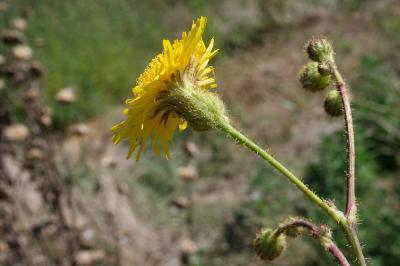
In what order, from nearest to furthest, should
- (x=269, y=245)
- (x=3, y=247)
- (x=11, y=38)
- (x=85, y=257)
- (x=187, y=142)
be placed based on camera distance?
(x=269, y=245)
(x=85, y=257)
(x=3, y=247)
(x=11, y=38)
(x=187, y=142)

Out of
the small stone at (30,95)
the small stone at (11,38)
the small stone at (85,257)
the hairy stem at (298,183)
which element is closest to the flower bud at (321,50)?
the hairy stem at (298,183)

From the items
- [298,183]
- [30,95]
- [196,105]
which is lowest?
[298,183]

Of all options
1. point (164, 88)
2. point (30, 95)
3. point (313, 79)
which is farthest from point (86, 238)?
point (313, 79)

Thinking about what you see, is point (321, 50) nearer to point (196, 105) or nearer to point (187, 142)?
point (196, 105)

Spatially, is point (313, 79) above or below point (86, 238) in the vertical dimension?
below

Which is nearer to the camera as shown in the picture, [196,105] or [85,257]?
[196,105]

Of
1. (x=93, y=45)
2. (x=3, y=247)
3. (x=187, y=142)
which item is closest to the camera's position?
(x=3, y=247)

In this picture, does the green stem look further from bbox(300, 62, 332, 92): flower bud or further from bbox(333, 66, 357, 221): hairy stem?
bbox(300, 62, 332, 92): flower bud
